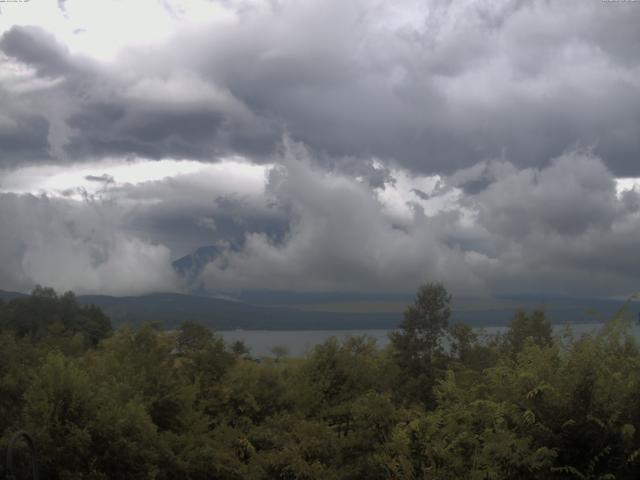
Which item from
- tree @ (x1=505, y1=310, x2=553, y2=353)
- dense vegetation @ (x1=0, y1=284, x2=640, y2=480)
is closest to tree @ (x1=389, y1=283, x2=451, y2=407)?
dense vegetation @ (x1=0, y1=284, x2=640, y2=480)

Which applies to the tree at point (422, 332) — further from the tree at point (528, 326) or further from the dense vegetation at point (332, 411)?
the tree at point (528, 326)

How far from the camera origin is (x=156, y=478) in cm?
2152

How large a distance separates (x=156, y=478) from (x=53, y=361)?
16.0 ft

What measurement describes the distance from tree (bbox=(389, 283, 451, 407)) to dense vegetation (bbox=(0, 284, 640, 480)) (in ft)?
0.70

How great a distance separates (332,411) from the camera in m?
28.3

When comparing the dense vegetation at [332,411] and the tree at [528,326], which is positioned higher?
the tree at [528,326]

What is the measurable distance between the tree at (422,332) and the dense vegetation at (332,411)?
21 cm

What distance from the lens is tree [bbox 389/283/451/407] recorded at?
46375 millimetres

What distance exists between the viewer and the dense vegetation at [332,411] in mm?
10992

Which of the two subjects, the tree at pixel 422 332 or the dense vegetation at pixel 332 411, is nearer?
the dense vegetation at pixel 332 411

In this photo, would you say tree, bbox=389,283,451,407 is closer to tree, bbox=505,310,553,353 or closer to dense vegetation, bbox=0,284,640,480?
dense vegetation, bbox=0,284,640,480

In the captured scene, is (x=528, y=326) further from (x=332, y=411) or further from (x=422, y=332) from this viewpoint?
(x=332, y=411)

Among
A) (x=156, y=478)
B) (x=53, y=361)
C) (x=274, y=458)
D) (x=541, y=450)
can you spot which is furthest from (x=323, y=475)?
(x=541, y=450)

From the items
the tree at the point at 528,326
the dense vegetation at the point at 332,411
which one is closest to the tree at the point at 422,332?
the dense vegetation at the point at 332,411
